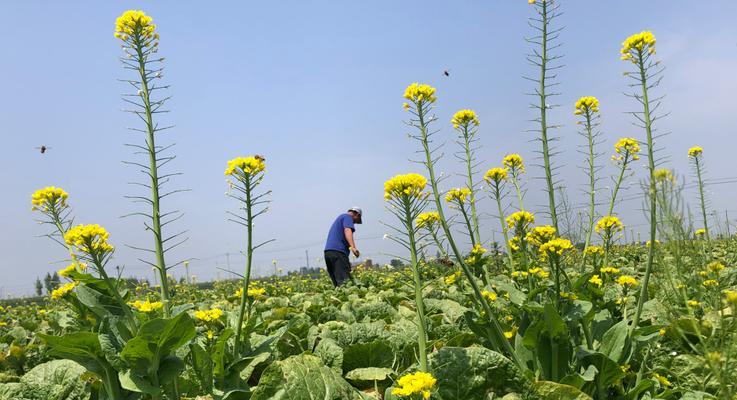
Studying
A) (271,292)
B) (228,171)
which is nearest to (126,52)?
(228,171)

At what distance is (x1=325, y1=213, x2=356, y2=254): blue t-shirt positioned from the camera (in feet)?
36.9

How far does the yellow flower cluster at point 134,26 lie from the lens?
2.55 metres

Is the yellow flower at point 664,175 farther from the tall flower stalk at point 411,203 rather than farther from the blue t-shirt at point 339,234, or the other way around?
the blue t-shirt at point 339,234

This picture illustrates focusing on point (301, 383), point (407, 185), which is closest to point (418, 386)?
point (301, 383)

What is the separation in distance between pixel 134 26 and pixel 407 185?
1569mm

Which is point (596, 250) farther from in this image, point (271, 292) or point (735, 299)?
point (271, 292)

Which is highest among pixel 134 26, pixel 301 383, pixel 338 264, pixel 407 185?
pixel 134 26

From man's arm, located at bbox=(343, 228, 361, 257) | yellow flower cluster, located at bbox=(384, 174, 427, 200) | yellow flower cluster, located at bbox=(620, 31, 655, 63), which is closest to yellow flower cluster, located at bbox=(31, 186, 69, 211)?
yellow flower cluster, located at bbox=(384, 174, 427, 200)

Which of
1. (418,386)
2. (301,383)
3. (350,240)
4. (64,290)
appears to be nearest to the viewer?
(418,386)

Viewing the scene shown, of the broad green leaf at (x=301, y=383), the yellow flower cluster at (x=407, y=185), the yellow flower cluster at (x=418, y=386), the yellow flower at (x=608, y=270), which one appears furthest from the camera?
the yellow flower at (x=608, y=270)

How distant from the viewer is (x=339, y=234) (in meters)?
11.4

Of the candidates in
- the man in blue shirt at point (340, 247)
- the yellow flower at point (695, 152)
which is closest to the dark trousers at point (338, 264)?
the man in blue shirt at point (340, 247)

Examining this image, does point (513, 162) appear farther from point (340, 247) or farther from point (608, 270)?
point (340, 247)

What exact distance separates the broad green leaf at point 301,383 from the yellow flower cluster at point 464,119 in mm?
2061
